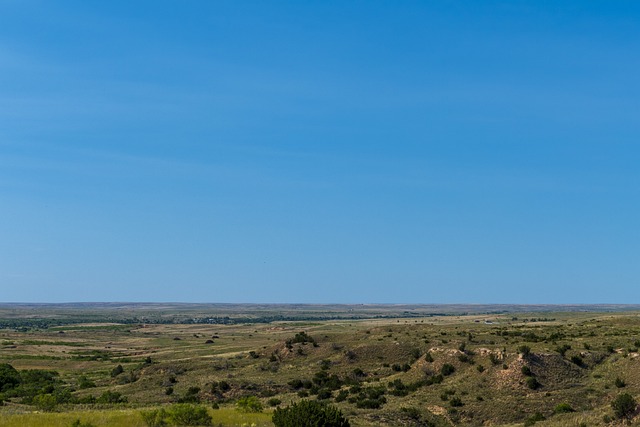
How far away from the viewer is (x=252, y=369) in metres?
76.8

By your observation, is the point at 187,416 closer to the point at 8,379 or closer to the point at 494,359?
the point at 494,359

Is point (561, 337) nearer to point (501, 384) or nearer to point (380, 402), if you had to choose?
point (501, 384)

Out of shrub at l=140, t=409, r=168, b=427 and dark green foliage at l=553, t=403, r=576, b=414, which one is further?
dark green foliage at l=553, t=403, r=576, b=414

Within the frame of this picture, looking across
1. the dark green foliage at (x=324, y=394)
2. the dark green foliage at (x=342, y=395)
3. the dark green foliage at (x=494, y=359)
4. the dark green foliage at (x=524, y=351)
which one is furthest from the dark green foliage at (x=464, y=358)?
the dark green foliage at (x=324, y=394)

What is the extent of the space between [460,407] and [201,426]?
2665 cm

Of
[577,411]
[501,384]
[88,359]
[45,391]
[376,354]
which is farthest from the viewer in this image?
[88,359]

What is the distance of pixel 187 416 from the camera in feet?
99.3

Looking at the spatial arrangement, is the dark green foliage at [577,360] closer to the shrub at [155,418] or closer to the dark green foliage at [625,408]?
the dark green foliage at [625,408]

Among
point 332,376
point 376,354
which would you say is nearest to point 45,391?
point 332,376

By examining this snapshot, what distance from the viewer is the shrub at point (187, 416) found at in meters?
30.0

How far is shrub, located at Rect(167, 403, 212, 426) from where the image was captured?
30.0 m

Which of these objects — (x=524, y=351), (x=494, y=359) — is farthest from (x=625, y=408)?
(x=494, y=359)

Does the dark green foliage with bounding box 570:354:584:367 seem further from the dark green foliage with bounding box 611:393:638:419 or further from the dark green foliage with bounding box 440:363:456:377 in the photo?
the dark green foliage with bounding box 611:393:638:419

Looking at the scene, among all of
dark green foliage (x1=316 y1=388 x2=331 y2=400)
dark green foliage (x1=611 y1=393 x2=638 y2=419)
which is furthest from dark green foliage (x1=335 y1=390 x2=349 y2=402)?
dark green foliage (x1=611 y1=393 x2=638 y2=419)
